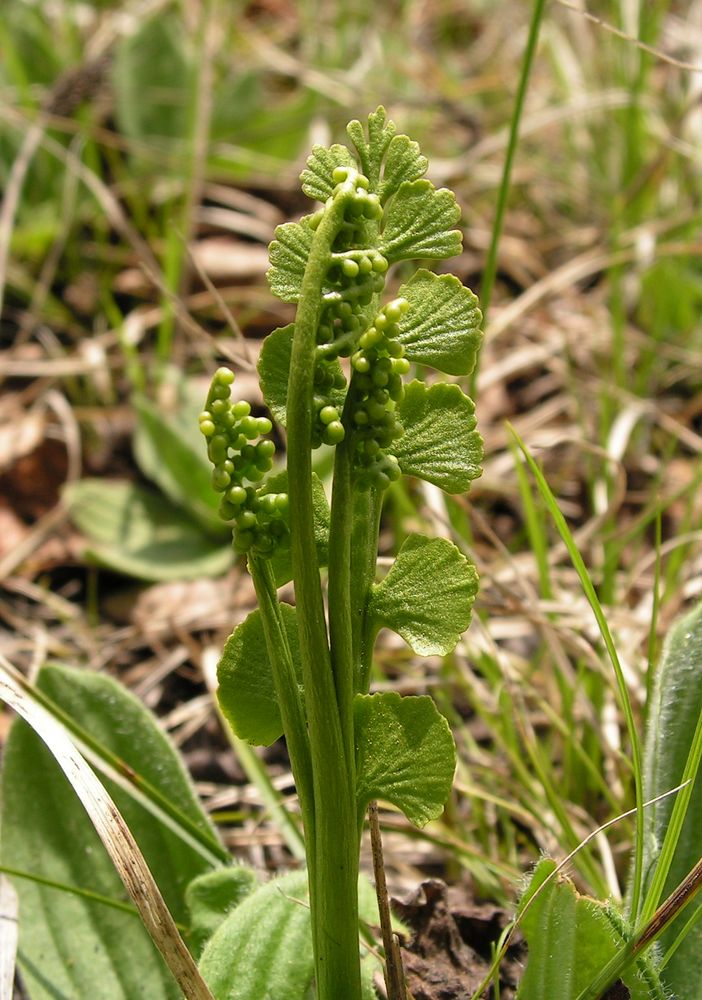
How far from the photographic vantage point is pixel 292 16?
469cm

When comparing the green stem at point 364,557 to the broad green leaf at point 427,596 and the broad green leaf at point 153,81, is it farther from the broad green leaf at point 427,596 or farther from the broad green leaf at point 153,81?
the broad green leaf at point 153,81

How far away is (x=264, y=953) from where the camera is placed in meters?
1.20

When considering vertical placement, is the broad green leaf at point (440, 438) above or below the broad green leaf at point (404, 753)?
above

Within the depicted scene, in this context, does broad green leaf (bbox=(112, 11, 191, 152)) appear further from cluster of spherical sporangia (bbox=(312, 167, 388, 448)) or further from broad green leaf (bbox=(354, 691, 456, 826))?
broad green leaf (bbox=(354, 691, 456, 826))

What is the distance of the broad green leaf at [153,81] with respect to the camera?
11.4ft

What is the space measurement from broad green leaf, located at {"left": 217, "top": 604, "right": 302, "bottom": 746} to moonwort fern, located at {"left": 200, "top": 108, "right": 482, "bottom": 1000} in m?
0.01

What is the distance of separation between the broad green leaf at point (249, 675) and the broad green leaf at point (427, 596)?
105 mm

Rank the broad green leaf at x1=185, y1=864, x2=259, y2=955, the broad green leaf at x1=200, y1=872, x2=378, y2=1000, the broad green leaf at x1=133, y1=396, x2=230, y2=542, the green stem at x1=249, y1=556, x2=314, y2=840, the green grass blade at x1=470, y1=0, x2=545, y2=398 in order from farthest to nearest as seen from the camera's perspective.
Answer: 1. the broad green leaf at x1=133, y1=396, x2=230, y2=542
2. the green grass blade at x1=470, y1=0, x2=545, y2=398
3. the broad green leaf at x1=185, y1=864, x2=259, y2=955
4. the broad green leaf at x1=200, y1=872, x2=378, y2=1000
5. the green stem at x1=249, y1=556, x2=314, y2=840

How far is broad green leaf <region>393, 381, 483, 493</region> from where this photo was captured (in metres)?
0.94

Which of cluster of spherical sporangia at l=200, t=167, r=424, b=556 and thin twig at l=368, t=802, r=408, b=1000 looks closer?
cluster of spherical sporangia at l=200, t=167, r=424, b=556

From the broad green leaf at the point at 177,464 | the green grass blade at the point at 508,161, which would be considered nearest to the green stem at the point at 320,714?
the green grass blade at the point at 508,161

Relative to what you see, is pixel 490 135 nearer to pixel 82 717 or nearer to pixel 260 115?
pixel 260 115

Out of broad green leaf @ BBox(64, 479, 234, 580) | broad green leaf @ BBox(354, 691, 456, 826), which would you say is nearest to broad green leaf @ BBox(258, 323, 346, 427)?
broad green leaf @ BBox(354, 691, 456, 826)

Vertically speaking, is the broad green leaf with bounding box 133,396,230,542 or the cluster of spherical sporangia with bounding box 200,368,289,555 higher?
the broad green leaf with bounding box 133,396,230,542
